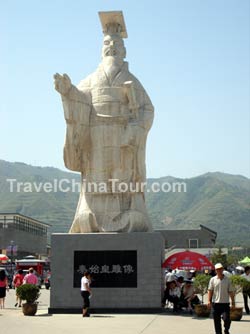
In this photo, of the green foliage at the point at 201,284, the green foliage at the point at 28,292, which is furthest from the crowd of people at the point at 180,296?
the green foliage at the point at 28,292

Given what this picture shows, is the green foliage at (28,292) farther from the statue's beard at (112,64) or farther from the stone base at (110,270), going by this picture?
the statue's beard at (112,64)

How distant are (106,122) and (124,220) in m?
2.73

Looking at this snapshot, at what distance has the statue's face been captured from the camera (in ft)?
53.8

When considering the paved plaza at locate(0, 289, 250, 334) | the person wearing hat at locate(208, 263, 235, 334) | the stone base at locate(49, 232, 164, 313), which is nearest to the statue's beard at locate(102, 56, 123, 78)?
the stone base at locate(49, 232, 164, 313)

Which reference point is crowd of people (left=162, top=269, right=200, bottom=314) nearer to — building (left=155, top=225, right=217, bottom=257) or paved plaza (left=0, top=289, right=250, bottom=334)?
paved plaza (left=0, top=289, right=250, bottom=334)

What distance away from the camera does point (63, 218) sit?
19712 cm

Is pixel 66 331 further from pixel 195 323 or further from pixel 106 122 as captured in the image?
pixel 106 122

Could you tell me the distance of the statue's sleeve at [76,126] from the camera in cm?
1555

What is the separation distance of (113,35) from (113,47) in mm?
371

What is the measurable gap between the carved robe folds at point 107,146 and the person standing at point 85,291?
6.35ft

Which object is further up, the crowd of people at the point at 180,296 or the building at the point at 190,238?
the building at the point at 190,238

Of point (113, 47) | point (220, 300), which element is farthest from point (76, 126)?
point (220, 300)

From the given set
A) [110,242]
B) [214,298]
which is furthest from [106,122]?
[214,298]

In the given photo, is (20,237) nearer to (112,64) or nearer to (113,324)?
(112,64)
